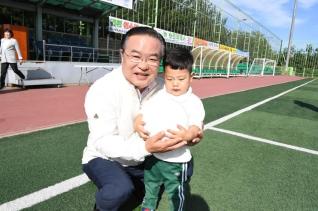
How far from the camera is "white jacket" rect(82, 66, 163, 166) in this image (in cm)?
212

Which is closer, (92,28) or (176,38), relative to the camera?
(92,28)

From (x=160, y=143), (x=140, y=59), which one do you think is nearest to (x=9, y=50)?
(x=140, y=59)

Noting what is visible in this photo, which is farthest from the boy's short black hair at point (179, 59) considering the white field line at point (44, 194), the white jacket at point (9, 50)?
the white jacket at point (9, 50)

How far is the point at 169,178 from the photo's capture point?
233cm

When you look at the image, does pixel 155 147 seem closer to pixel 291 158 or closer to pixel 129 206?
pixel 129 206

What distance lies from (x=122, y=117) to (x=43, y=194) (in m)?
1.42

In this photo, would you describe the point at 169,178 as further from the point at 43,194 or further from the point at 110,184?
the point at 43,194

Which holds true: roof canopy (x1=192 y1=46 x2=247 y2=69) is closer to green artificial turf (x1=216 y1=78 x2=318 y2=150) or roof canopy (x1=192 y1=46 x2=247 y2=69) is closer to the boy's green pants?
green artificial turf (x1=216 y1=78 x2=318 y2=150)

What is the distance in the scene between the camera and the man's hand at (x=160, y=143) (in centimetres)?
203

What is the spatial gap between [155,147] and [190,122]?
35cm

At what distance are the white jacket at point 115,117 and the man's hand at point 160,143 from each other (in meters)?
0.08

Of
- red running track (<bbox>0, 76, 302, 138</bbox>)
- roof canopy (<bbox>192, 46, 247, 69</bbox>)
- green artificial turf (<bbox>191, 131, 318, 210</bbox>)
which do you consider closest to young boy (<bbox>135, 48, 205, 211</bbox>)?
green artificial turf (<bbox>191, 131, 318, 210</bbox>)

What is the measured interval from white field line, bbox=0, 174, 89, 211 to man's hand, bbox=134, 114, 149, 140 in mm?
1430

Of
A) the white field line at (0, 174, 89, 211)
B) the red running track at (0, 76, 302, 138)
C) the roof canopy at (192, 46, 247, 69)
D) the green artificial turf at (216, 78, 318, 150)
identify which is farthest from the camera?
the roof canopy at (192, 46, 247, 69)
